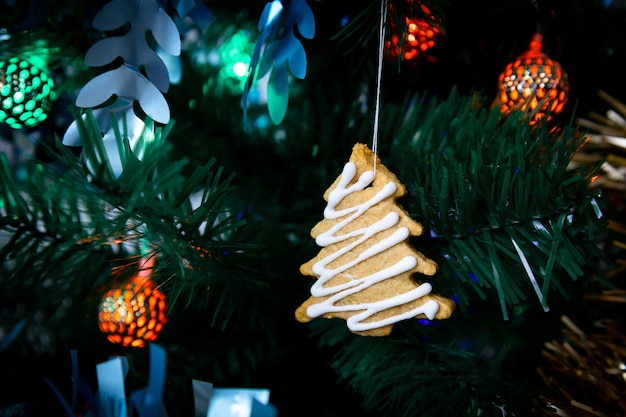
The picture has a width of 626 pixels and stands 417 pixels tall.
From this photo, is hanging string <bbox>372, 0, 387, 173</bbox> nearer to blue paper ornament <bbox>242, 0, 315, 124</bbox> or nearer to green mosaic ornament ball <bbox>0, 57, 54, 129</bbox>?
blue paper ornament <bbox>242, 0, 315, 124</bbox>

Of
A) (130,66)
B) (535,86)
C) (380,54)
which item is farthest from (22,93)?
(535,86)

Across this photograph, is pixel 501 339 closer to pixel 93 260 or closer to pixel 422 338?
pixel 422 338

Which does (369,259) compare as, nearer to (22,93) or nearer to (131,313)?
(131,313)

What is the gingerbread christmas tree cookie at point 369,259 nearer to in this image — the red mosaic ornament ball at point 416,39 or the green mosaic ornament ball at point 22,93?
the red mosaic ornament ball at point 416,39

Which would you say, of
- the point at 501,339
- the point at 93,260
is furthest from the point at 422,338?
the point at 93,260

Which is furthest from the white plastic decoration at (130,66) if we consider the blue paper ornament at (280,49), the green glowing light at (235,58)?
the green glowing light at (235,58)

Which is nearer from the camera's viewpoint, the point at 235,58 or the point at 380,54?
the point at 380,54
